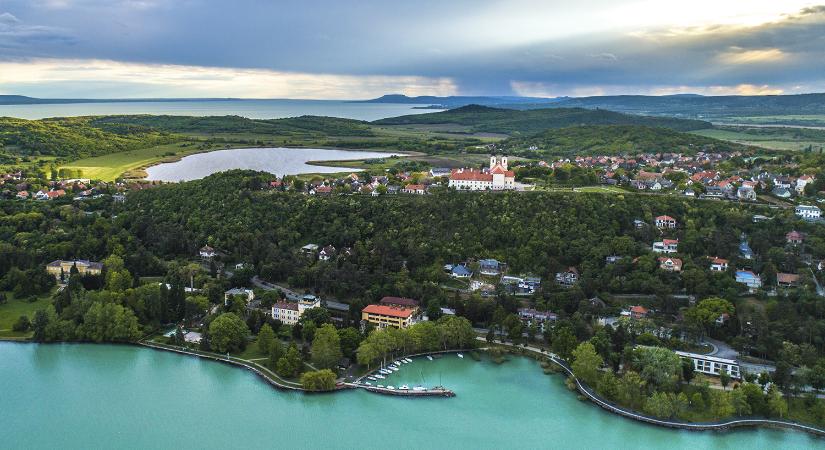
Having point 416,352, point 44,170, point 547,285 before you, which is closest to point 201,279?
point 416,352

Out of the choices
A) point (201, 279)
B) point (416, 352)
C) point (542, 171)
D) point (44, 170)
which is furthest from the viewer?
point (44, 170)

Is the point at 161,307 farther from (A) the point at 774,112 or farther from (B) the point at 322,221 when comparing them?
(A) the point at 774,112

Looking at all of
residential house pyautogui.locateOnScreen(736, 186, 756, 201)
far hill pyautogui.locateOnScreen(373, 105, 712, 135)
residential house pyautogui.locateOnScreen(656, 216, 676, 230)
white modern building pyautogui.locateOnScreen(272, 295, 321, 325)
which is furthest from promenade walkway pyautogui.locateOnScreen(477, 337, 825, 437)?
far hill pyautogui.locateOnScreen(373, 105, 712, 135)

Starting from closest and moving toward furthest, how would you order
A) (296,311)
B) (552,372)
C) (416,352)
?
(552,372) < (416,352) < (296,311)

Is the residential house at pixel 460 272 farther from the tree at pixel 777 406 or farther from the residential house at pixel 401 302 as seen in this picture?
the tree at pixel 777 406

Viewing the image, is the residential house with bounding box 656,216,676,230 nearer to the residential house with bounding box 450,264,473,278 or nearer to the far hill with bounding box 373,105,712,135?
the residential house with bounding box 450,264,473,278

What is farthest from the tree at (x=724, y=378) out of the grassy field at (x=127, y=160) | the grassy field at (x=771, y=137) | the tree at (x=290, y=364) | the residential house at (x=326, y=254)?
the grassy field at (x=771, y=137)
